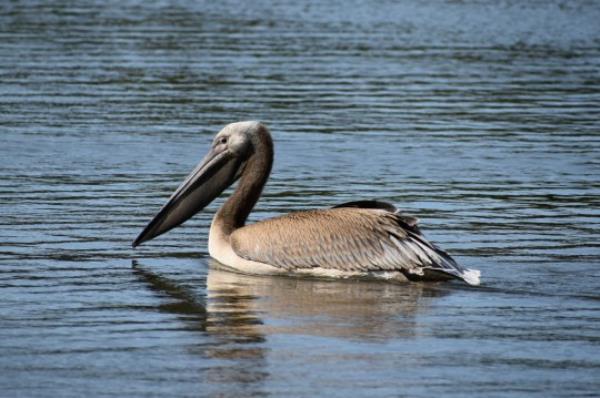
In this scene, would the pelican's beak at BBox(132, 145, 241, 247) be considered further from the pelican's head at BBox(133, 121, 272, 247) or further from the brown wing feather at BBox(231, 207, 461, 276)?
the brown wing feather at BBox(231, 207, 461, 276)

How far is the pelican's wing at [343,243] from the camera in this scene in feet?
26.0

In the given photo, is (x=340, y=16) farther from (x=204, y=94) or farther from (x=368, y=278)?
(x=368, y=278)

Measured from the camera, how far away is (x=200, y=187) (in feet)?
29.4

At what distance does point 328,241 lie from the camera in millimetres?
8125

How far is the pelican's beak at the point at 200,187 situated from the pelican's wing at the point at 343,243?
25.8 inches

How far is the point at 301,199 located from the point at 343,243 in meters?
2.26

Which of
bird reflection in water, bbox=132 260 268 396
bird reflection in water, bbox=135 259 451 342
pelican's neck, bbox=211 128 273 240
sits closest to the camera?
bird reflection in water, bbox=132 260 268 396

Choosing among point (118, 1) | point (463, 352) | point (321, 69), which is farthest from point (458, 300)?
point (118, 1)

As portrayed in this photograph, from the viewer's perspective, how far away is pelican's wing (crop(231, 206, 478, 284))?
7922 millimetres

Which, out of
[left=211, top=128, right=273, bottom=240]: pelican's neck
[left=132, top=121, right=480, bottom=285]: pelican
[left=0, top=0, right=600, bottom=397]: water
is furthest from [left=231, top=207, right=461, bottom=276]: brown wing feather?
[left=211, top=128, right=273, bottom=240]: pelican's neck

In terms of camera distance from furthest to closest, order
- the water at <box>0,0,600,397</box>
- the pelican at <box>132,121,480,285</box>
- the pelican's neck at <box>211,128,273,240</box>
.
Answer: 1. the pelican's neck at <box>211,128,273,240</box>
2. the pelican at <box>132,121,480,285</box>
3. the water at <box>0,0,600,397</box>

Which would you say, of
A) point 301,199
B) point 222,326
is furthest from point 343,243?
point 301,199

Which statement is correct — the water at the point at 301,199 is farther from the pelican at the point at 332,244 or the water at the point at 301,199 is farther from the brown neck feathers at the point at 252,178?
the brown neck feathers at the point at 252,178

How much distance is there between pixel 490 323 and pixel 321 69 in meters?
11.3
